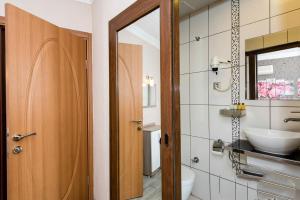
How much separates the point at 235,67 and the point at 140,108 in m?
0.93

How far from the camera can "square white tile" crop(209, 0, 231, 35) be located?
1640 millimetres

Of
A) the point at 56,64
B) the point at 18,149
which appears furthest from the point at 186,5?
the point at 18,149

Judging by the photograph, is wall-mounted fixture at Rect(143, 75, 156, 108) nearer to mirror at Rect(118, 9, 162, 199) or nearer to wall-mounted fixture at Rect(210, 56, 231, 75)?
mirror at Rect(118, 9, 162, 199)

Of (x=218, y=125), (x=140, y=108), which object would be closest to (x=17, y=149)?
(x=140, y=108)

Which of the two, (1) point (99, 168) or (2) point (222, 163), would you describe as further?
(1) point (99, 168)

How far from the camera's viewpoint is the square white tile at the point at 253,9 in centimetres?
143

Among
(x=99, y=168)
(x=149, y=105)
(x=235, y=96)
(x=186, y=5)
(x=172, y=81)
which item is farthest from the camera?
(x=99, y=168)

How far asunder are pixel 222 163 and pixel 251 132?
0.40 m

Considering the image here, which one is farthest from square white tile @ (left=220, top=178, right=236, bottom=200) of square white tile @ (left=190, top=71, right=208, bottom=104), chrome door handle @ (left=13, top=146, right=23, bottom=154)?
chrome door handle @ (left=13, top=146, right=23, bottom=154)

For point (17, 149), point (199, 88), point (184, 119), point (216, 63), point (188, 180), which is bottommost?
point (188, 180)

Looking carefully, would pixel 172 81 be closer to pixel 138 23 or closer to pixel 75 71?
pixel 138 23

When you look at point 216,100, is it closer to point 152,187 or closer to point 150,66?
point 150,66

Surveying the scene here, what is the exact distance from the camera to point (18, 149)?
1.39 metres

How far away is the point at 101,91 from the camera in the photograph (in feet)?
6.00
